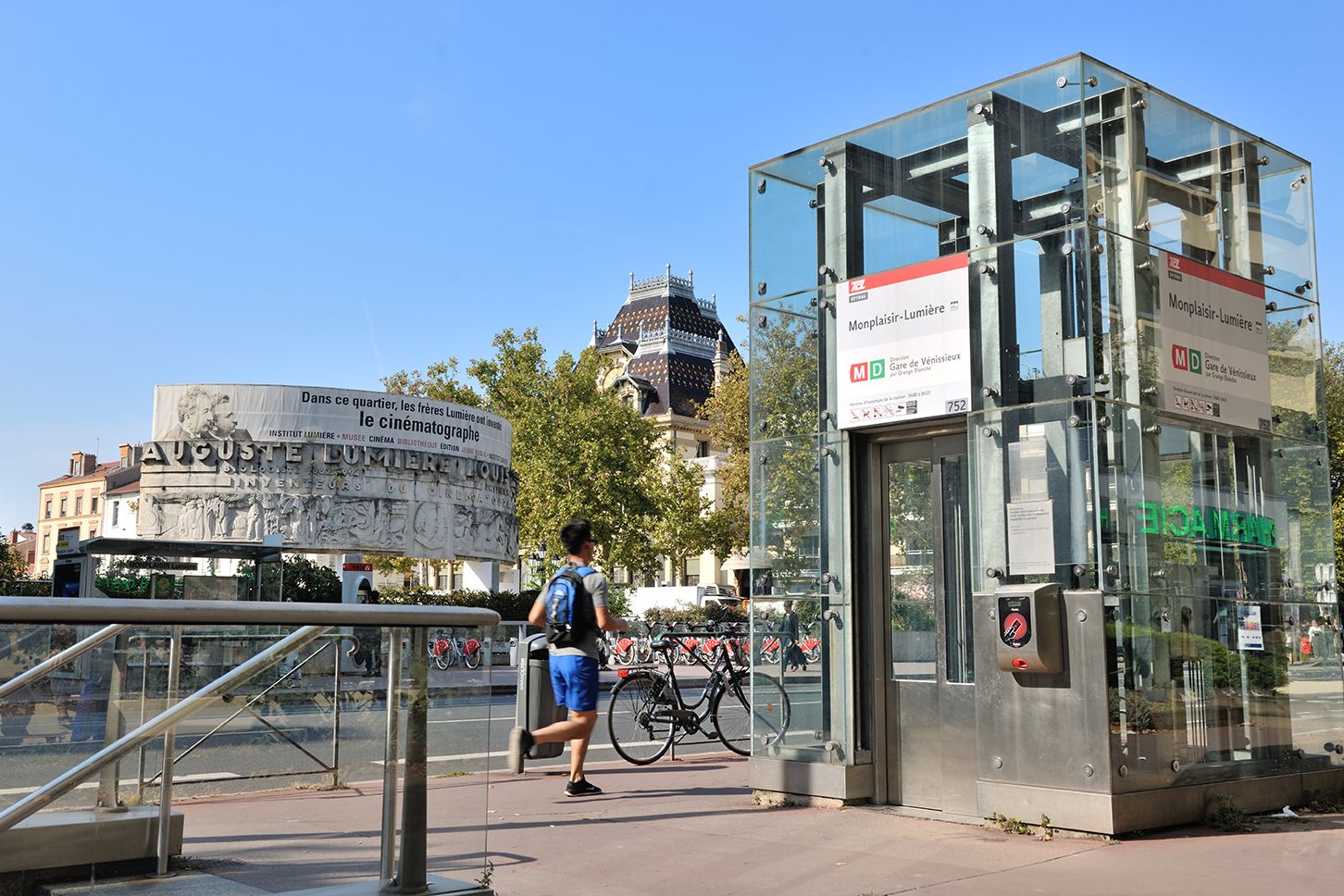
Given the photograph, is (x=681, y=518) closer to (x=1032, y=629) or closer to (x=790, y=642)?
(x=790, y=642)

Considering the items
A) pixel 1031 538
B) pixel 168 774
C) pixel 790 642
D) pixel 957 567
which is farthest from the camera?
pixel 790 642

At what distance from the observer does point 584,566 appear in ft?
31.0

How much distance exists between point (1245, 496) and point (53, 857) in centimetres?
768

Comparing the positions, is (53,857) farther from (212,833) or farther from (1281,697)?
(1281,697)

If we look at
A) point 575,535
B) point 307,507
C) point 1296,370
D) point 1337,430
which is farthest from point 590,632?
point 307,507

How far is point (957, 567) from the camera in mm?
8422

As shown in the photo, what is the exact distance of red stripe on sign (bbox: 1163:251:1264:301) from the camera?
27.3 ft

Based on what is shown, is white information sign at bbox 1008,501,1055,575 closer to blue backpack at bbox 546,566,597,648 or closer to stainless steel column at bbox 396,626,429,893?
blue backpack at bbox 546,566,597,648

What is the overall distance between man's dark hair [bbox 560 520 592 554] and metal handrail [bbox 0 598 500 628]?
16.3 feet

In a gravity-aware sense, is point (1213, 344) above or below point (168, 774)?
above

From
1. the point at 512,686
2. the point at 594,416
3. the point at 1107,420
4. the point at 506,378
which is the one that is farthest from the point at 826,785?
the point at 506,378

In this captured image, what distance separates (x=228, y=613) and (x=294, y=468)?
1397 inches

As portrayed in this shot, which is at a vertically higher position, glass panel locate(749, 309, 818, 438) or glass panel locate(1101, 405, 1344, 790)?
glass panel locate(749, 309, 818, 438)

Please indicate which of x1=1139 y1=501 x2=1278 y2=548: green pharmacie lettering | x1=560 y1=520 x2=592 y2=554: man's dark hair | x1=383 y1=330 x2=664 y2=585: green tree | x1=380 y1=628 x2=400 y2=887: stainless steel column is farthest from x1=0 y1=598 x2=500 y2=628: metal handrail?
x1=383 y1=330 x2=664 y2=585: green tree
